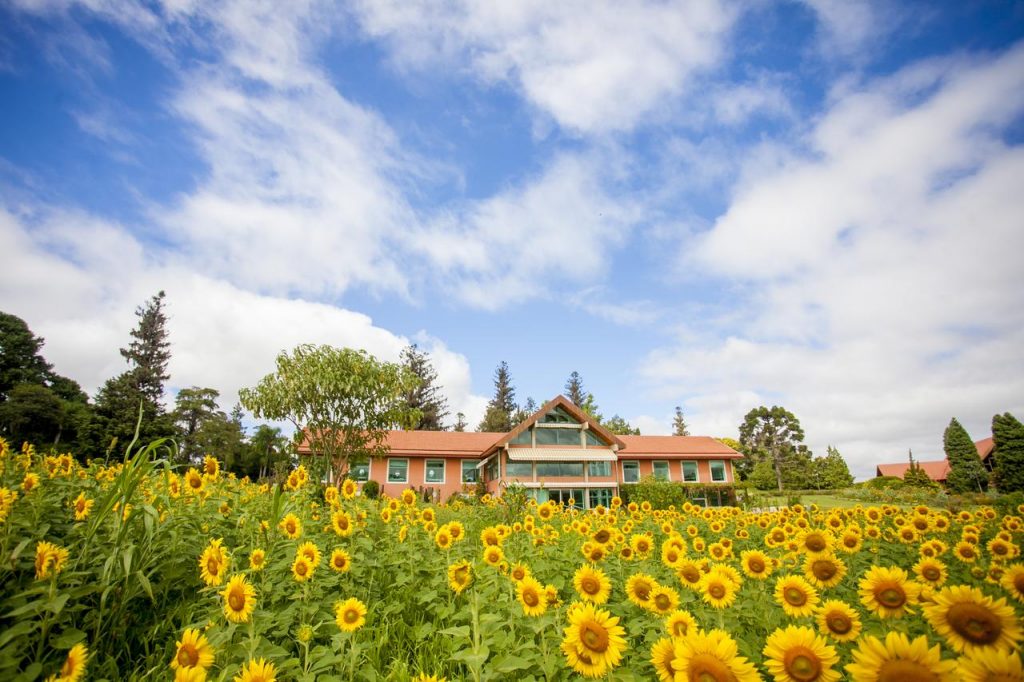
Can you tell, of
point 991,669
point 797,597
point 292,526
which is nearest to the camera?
point 991,669

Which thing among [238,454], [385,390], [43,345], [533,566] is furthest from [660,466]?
[43,345]

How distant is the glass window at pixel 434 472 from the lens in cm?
3020

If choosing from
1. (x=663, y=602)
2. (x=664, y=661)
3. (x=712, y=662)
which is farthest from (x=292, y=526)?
(x=712, y=662)

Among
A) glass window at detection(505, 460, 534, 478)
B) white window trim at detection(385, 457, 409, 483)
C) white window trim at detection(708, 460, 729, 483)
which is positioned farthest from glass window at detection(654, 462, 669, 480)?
white window trim at detection(385, 457, 409, 483)

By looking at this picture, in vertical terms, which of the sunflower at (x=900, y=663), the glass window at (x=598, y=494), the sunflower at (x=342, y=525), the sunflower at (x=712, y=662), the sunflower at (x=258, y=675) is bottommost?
the glass window at (x=598, y=494)

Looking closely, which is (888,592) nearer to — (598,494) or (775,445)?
(598,494)

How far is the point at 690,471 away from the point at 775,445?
77.3 ft

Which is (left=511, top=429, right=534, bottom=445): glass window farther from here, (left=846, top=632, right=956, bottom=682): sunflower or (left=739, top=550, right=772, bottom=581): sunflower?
(left=846, top=632, right=956, bottom=682): sunflower

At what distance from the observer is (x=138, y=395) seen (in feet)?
137

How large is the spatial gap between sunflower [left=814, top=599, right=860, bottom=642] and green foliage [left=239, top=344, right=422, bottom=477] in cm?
1640

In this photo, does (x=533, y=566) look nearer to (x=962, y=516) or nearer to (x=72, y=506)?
(x=72, y=506)

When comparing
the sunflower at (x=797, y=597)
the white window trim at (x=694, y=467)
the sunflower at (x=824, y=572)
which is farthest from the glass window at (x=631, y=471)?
the sunflower at (x=797, y=597)

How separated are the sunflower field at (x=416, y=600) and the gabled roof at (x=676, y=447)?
27924 mm

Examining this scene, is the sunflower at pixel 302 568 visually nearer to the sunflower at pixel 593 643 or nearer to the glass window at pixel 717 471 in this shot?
the sunflower at pixel 593 643
